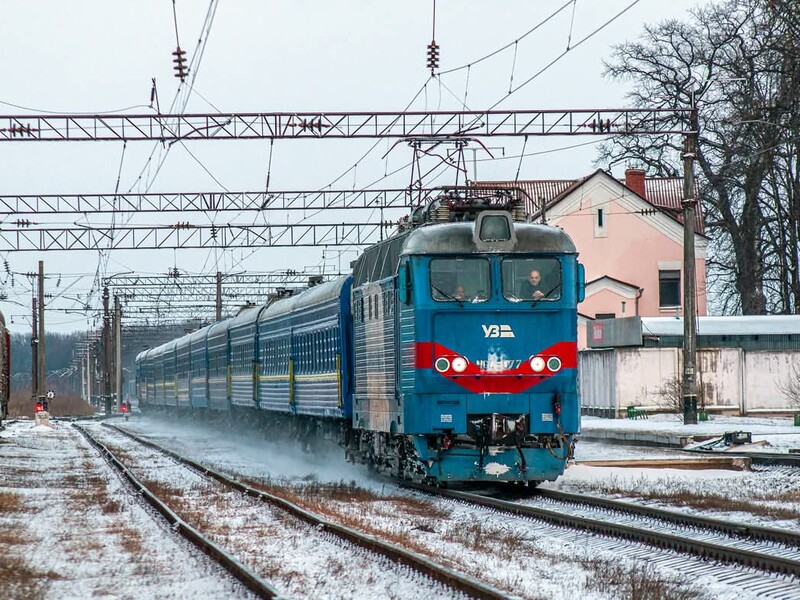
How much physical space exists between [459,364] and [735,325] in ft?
83.2

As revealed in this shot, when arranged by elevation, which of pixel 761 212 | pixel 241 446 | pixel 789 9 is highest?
pixel 789 9

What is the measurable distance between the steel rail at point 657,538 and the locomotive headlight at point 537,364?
1.73 meters

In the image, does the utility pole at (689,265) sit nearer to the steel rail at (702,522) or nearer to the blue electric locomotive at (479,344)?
the blue electric locomotive at (479,344)

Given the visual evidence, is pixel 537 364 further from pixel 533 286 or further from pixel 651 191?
pixel 651 191

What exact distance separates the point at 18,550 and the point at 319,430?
12.9 metres

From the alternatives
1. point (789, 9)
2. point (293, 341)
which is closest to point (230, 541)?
point (293, 341)

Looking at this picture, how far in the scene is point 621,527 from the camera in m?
12.3

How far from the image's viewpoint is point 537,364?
16.4 metres

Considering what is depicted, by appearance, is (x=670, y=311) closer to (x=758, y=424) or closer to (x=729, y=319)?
(x=729, y=319)

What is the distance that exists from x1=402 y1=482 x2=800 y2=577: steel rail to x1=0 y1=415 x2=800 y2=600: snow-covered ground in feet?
0.85

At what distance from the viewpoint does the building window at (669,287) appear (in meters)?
56.5

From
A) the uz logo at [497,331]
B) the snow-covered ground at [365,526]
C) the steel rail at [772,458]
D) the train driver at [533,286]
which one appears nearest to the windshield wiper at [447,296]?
the uz logo at [497,331]

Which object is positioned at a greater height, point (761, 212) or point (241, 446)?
point (761, 212)

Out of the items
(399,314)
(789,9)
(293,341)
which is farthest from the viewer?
(789,9)
